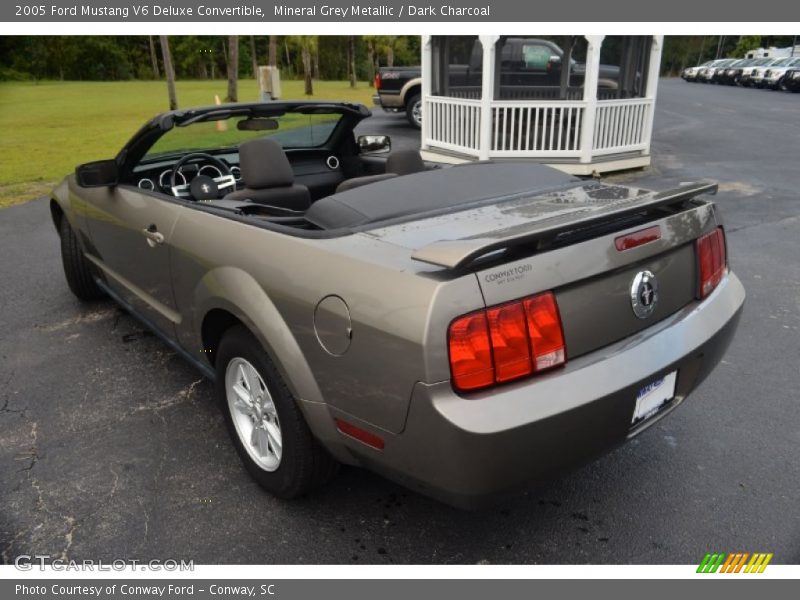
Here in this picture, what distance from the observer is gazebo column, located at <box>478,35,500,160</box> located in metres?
10.1

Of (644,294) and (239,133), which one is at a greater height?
(239,133)

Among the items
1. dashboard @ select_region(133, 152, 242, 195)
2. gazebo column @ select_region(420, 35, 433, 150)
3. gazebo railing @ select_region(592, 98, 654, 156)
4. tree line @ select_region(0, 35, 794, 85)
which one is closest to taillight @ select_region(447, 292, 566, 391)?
dashboard @ select_region(133, 152, 242, 195)

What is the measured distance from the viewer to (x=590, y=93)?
10047 mm

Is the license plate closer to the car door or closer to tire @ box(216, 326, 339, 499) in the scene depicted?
tire @ box(216, 326, 339, 499)

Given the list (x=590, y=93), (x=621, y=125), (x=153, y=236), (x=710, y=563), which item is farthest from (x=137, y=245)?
(x=621, y=125)

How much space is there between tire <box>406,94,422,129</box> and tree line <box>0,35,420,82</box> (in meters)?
40.6

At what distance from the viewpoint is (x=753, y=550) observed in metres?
2.25

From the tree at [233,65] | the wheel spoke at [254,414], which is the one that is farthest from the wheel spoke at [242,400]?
the tree at [233,65]

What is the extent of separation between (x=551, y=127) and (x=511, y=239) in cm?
900

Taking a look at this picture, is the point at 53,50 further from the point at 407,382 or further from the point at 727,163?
the point at 407,382

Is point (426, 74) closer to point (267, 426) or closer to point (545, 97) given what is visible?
point (545, 97)

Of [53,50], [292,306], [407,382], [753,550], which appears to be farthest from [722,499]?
[53,50]

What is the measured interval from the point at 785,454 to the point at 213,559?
251cm

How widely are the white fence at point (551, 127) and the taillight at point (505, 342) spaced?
8.92m
